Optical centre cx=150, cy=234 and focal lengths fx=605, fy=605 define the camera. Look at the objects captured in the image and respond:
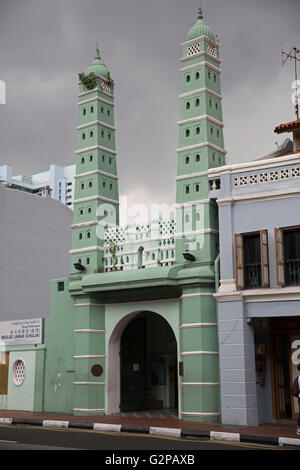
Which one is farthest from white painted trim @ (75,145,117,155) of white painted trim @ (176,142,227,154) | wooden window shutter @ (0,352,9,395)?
wooden window shutter @ (0,352,9,395)

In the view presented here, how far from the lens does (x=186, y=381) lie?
56.4ft

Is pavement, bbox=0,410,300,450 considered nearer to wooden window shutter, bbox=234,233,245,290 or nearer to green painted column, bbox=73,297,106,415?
green painted column, bbox=73,297,106,415

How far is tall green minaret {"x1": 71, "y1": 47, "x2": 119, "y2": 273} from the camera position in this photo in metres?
20.4

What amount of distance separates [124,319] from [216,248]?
157 inches

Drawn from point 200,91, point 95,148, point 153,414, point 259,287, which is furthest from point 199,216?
point 153,414

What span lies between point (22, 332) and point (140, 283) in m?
6.19

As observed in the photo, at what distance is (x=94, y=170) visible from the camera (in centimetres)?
2067

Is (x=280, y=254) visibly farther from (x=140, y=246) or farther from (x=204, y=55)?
(x=204, y=55)

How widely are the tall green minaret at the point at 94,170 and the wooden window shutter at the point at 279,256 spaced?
21.2ft

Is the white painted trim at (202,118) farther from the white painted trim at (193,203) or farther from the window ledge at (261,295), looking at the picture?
the window ledge at (261,295)

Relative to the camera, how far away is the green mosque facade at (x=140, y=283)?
17328 millimetres

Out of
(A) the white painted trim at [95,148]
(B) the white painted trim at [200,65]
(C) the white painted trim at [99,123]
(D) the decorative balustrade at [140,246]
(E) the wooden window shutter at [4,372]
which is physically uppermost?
(B) the white painted trim at [200,65]

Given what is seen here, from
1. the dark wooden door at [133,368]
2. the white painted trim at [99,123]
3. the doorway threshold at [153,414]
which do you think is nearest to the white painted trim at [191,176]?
the white painted trim at [99,123]

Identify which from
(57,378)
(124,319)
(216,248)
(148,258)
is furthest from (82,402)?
(216,248)
